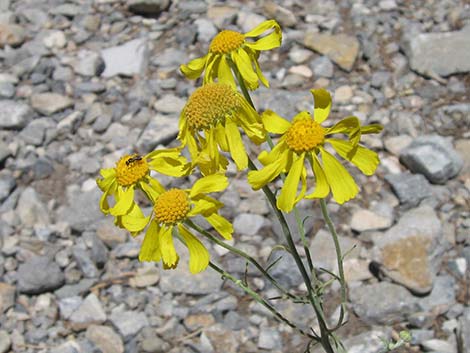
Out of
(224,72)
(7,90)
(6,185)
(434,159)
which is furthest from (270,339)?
(7,90)

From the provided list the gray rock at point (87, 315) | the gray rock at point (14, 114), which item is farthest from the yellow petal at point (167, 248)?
the gray rock at point (14, 114)

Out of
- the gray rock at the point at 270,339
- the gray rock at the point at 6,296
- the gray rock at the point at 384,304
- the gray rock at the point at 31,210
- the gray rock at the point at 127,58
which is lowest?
the gray rock at the point at 6,296

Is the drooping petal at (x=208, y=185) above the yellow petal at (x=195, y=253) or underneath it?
above

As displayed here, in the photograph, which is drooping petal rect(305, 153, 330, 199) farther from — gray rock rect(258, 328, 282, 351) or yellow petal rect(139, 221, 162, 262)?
gray rock rect(258, 328, 282, 351)

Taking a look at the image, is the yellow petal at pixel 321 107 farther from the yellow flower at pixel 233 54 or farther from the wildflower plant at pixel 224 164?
the yellow flower at pixel 233 54

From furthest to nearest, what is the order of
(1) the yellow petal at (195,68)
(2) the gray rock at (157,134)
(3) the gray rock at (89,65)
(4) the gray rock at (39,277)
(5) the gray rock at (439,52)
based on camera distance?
(3) the gray rock at (89,65), (5) the gray rock at (439,52), (2) the gray rock at (157,134), (4) the gray rock at (39,277), (1) the yellow petal at (195,68)

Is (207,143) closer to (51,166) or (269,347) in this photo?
(269,347)
